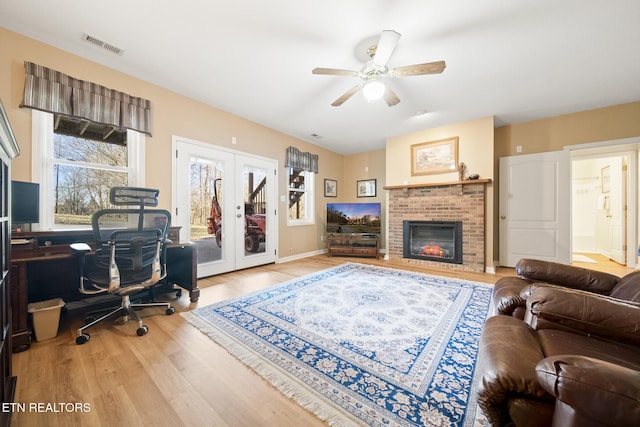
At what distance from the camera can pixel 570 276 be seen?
5.21 feet

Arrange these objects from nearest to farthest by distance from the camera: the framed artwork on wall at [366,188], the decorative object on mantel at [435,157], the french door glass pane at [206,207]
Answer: the french door glass pane at [206,207], the decorative object on mantel at [435,157], the framed artwork on wall at [366,188]

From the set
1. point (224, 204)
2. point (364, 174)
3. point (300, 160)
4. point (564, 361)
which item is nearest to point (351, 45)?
point (564, 361)

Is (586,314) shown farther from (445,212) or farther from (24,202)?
(24,202)

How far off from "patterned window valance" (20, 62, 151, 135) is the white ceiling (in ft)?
1.04

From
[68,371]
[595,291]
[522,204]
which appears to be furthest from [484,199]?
[68,371]

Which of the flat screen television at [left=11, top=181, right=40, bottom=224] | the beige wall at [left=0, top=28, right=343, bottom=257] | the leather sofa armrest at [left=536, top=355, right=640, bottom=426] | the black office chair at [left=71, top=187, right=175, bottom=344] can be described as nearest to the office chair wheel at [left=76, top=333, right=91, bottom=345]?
the black office chair at [left=71, top=187, right=175, bottom=344]

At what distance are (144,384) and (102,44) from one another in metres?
2.97

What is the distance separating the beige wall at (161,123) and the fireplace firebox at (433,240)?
2.12 metres

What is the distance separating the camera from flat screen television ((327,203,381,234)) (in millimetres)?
5147

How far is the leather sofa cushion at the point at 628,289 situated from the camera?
1.24m

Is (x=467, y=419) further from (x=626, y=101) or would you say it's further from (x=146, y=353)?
(x=626, y=101)

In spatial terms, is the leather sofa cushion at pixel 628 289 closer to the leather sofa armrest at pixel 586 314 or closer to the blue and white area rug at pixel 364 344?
the leather sofa armrest at pixel 586 314

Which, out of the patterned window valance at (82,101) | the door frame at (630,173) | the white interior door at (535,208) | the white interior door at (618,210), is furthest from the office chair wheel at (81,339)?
the white interior door at (618,210)

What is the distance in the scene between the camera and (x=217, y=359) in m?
1.60
